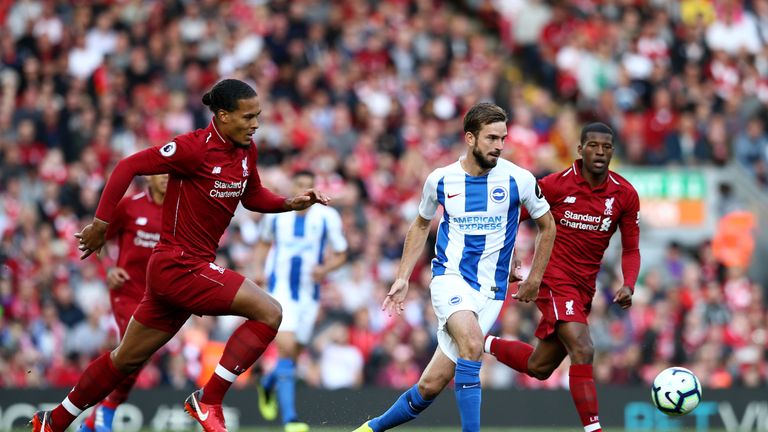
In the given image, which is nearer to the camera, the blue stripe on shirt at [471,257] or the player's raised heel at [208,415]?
the player's raised heel at [208,415]

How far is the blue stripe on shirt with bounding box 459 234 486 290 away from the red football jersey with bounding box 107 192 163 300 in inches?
123

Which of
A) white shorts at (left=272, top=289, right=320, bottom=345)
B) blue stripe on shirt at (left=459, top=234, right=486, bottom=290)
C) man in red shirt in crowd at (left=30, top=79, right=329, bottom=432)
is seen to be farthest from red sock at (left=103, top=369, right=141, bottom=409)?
blue stripe on shirt at (left=459, top=234, right=486, bottom=290)

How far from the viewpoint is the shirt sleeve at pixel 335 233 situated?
13.6 meters

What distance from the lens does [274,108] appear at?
19.7m

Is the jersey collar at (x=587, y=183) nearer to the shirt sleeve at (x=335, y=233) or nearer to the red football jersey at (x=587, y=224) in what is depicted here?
the red football jersey at (x=587, y=224)

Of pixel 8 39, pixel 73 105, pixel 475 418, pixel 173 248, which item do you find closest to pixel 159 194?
pixel 173 248

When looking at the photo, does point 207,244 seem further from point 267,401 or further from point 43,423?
point 267,401

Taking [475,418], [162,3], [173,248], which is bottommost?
[475,418]

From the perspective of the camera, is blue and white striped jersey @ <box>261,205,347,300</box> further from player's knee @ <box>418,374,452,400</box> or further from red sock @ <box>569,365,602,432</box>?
player's knee @ <box>418,374,452,400</box>

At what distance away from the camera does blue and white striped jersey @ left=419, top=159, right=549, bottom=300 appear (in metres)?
9.95

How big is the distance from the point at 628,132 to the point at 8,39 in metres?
9.16

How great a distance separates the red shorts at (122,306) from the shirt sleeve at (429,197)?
10.1 feet

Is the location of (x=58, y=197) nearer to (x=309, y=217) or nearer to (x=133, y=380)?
(x=309, y=217)

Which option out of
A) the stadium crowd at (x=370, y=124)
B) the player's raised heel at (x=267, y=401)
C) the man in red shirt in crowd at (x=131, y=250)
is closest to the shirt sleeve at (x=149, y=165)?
the man in red shirt in crowd at (x=131, y=250)
